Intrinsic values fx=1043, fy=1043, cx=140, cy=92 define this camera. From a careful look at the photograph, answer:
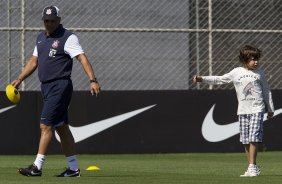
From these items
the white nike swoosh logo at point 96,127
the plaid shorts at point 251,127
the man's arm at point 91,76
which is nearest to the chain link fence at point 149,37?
the white nike swoosh logo at point 96,127

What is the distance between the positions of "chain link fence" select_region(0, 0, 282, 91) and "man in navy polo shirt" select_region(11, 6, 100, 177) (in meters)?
6.06

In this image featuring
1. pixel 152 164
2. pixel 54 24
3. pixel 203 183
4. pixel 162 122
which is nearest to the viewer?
pixel 203 183

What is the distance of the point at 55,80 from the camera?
1245 cm

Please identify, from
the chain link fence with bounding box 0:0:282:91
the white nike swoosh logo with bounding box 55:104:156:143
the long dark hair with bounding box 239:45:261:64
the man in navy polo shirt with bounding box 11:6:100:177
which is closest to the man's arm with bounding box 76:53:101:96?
the man in navy polo shirt with bounding box 11:6:100:177

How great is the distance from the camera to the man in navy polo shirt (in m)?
12.4

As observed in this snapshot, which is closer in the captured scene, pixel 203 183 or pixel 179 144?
pixel 203 183

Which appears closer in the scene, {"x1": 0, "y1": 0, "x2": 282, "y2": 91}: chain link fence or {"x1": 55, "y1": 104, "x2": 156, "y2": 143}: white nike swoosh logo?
{"x1": 55, "y1": 104, "x2": 156, "y2": 143}: white nike swoosh logo

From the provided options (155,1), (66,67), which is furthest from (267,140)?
(66,67)

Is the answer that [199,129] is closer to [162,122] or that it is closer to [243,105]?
[162,122]

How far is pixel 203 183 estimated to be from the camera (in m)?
11.6

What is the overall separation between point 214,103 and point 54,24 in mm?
7228

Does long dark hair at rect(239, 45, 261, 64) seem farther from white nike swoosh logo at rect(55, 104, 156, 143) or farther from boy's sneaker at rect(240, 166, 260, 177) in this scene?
white nike swoosh logo at rect(55, 104, 156, 143)

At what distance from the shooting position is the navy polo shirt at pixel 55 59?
12.5 metres

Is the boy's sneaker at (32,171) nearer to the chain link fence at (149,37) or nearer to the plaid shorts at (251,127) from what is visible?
the plaid shorts at (251,127)
